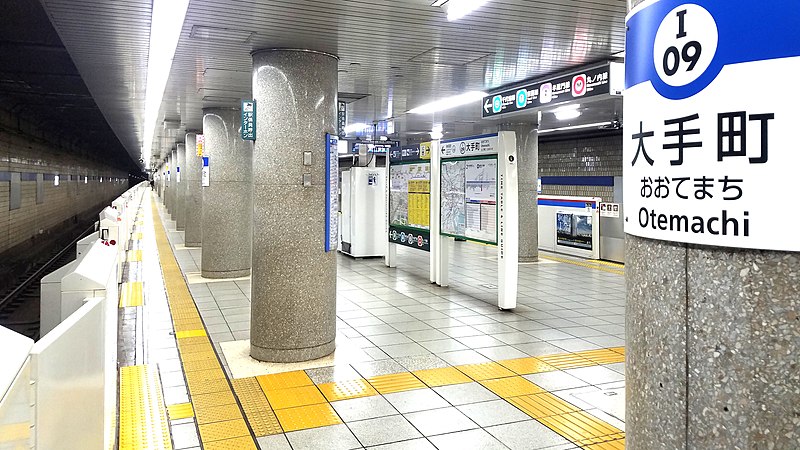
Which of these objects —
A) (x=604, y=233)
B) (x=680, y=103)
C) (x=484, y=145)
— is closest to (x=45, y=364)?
(x=680, y=103)

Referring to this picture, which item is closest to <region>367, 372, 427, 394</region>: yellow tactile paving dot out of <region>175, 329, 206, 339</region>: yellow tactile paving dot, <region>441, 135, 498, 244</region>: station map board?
<region>175, 329, 206, 339</region>: yellow tactile paving dot

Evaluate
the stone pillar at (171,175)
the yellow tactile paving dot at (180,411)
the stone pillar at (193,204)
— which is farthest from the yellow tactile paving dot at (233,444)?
the stone pillar at (171,175)

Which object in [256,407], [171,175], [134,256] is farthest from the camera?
[171,175]

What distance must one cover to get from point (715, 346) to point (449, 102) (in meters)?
9.15

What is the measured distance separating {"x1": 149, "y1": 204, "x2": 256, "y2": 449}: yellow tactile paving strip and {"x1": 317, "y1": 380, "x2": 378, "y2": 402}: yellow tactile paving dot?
712 mm

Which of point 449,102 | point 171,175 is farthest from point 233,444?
point 171,175

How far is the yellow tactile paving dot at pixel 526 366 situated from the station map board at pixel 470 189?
2.75 meters

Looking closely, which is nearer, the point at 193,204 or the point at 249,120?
the point at 249,120

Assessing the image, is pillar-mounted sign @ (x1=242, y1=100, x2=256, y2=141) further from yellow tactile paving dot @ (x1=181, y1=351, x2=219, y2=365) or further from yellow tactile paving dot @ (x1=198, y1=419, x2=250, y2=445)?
yellow tactile paving dot @ (x1=198, y1=419, x2=250, y2=445)

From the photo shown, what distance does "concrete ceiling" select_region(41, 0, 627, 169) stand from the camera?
464 centimetres

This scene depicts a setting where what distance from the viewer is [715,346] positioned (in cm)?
128

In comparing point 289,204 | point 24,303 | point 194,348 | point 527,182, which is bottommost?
point 24,303

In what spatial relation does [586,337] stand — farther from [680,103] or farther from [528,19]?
[680,103]

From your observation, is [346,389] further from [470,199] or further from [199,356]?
[470,199]
